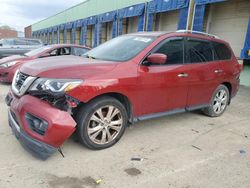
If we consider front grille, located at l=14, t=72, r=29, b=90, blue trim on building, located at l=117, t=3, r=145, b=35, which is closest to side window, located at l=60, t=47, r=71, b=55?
front grille, located at l=14, t=72, r=29, b=90

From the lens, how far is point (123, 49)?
397 centimetres

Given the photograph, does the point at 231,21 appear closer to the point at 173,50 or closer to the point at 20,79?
the point at 173,50

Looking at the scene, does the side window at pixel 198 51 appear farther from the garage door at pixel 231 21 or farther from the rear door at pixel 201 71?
the garage door at pixel 231 21

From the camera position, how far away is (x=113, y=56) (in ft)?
12.6

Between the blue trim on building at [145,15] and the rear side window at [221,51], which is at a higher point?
the blue trim on building at [145,15]

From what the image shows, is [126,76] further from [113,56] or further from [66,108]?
[66,108]

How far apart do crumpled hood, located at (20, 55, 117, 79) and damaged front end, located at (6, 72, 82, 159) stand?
0.08 metres

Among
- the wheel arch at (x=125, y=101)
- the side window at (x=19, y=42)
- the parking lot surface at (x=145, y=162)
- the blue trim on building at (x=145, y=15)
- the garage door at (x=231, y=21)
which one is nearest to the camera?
the parking lot surface at (x=145, y=162)

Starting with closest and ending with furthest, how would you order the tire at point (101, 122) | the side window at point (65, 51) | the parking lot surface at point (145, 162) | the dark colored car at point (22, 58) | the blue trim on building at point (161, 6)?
the parking lot surface at point (145, 162) → the tire at point (101, 122) → the dark colored car at point (22, 58) → the side window at point (65, 51) → the blue trim on building at point (161, 6)

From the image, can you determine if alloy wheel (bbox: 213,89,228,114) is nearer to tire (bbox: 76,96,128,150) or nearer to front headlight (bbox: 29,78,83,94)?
tire (bbox: 76,96,128,150)

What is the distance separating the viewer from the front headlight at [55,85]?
2.92 meters

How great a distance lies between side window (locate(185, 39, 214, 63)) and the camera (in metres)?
4.39

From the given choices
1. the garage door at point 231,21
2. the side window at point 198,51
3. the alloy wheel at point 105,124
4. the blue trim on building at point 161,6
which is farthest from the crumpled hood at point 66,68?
the blue trim on building at point 161,6

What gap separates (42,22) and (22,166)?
152 ft
